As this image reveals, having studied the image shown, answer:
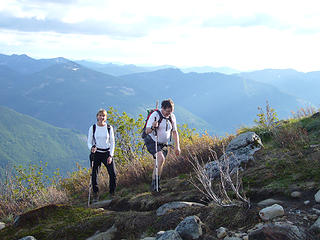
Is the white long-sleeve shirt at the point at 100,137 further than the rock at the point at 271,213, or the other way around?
the white long-sleeve shirt at the point at 100,137

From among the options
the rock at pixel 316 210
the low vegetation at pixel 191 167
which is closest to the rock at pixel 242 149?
the low vegetation at pixel 191 167

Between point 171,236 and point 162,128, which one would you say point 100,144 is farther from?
point 171,236

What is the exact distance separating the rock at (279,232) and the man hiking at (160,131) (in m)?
3.37

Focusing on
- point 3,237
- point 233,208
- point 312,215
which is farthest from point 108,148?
point 312,215

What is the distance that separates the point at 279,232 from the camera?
3.39m

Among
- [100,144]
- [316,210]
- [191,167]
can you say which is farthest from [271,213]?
[100,144]

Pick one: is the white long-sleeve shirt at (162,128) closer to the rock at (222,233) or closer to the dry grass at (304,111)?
the rock at (222,233)

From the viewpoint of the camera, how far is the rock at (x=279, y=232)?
336cm

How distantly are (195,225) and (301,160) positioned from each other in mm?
2916

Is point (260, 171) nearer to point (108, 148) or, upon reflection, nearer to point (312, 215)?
point (312, 215)

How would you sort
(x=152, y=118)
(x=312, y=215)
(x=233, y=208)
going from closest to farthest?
(x=312, y=215) < (x=233, y=208) < (x=152, y=118)

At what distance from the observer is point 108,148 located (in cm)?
793

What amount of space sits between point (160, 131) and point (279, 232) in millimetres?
3940

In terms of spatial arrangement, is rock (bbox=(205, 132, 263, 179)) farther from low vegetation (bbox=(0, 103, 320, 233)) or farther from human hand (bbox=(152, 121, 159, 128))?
human hand (bbox=(152, 121, 159, 128))
